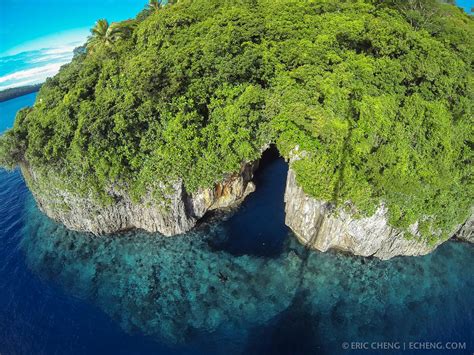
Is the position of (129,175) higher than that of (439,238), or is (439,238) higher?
(129,175)

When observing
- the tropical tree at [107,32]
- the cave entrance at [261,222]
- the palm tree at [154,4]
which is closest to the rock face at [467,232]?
the cave entrance at [261,222]

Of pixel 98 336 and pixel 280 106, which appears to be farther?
pixel 280 106

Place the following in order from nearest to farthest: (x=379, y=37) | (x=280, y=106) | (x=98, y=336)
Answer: (x=98, y=336)
(x=280, y=106)
(x=379, y=37)

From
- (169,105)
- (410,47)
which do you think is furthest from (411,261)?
(169,105)

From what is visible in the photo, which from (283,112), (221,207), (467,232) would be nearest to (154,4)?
(283,112)

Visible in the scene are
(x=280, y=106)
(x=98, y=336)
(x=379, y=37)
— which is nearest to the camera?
(x=98, y=336)

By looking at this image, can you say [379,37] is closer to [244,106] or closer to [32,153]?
[244,106]

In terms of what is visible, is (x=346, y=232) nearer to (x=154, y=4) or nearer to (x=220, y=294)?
(x=220, y=294)

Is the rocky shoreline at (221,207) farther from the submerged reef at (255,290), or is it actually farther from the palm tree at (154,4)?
the palm tree at (154,4)
